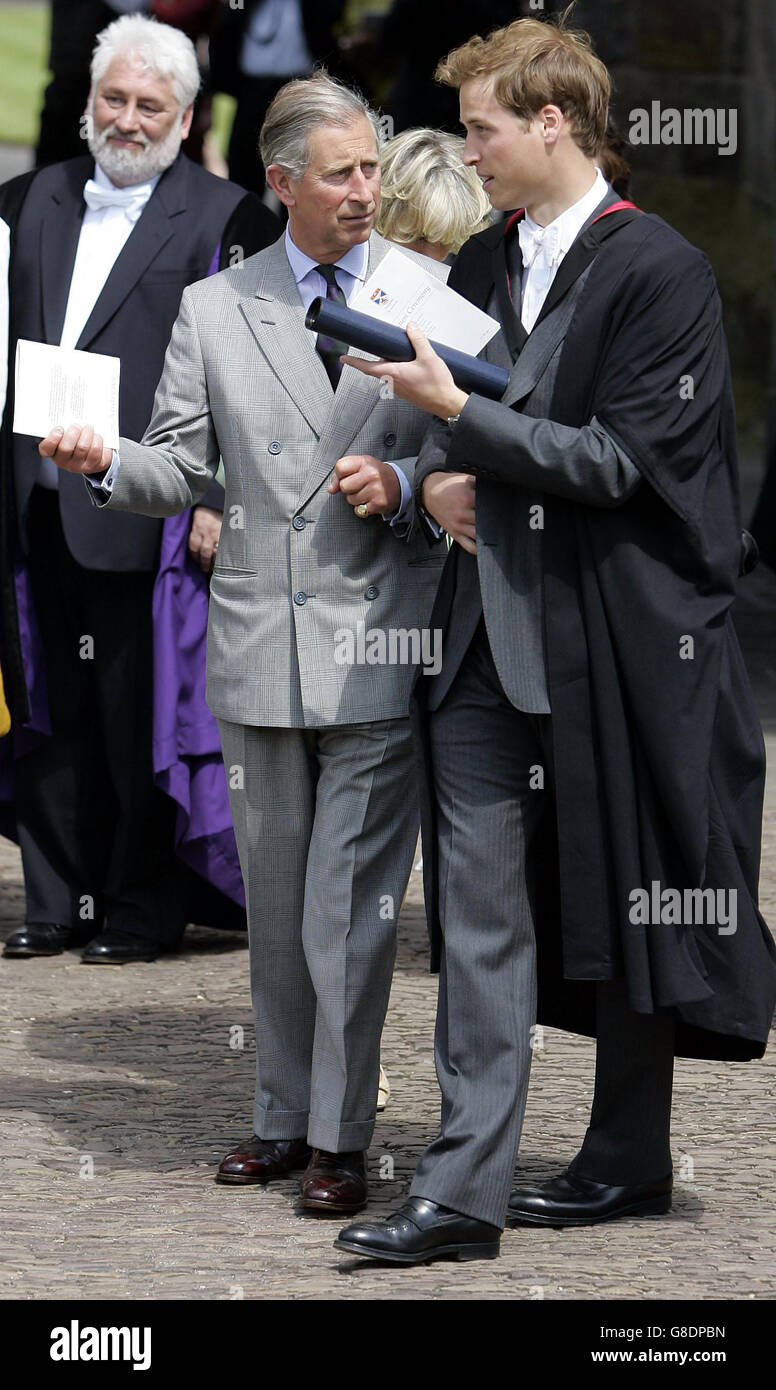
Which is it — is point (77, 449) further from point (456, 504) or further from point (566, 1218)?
point (566, 1218)

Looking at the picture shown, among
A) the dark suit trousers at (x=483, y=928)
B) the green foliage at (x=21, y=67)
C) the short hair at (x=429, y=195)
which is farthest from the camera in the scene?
the green foliage at (x=21, y=67)

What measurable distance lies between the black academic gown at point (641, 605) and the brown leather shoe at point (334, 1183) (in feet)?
2.20

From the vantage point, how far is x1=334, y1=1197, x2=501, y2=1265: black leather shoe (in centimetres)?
376

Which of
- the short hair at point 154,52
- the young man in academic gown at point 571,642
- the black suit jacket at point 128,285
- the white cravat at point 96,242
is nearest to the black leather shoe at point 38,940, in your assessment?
the black suit jacket at point 128,285

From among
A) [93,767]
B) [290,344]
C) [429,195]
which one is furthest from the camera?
[93,767]

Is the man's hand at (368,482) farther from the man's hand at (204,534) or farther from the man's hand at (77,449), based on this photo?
the man's hand at (204,534)

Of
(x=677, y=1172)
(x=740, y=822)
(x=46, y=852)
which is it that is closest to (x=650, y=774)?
(x=740, y=822)

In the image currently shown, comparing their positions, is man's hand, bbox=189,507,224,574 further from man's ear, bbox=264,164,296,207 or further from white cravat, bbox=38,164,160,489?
man's ear, bbox=264,164,296,207

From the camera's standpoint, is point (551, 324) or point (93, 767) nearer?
point (551, 324)

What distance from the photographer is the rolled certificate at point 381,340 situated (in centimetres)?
370

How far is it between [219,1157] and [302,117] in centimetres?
193

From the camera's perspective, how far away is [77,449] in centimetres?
397

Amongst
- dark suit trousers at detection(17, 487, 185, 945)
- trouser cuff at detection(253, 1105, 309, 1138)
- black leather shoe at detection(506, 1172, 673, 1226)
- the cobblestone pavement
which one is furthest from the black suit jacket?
black leather shoe at detection(506, 1172, 673, 1226)

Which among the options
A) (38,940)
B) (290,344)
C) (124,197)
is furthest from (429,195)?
(38,940)
